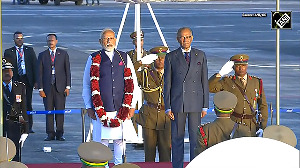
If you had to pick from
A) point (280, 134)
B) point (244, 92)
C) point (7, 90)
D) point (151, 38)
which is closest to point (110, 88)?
point (244, 92)

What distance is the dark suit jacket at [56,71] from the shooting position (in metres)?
17.5

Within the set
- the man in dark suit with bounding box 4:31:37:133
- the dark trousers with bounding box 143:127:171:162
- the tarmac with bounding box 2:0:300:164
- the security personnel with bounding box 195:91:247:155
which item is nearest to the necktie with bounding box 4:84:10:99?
the tarmac with bounding box 2:0:300:164

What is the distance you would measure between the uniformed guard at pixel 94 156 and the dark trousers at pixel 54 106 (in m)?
10.7

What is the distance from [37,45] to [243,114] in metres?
25.0

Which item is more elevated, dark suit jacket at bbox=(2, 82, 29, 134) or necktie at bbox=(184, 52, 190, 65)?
necktie at bbox=(184, 52, 190, 65)

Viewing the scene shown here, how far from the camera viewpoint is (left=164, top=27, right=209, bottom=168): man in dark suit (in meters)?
12.6

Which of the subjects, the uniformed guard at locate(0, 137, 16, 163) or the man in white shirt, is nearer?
the uniformed guard at locate(0, 137, 16, 163)

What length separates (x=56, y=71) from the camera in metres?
17.5

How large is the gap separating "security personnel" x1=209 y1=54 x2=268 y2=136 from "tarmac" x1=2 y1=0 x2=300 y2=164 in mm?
2290

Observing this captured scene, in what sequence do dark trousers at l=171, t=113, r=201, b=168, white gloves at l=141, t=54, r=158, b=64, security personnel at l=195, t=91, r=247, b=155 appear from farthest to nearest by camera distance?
white gloves at l=141, t=54, r=158, b=64
dark trousers at l=171, t=113, r=201, b=168
security personnel at l=195, t=91, r=247, b=155

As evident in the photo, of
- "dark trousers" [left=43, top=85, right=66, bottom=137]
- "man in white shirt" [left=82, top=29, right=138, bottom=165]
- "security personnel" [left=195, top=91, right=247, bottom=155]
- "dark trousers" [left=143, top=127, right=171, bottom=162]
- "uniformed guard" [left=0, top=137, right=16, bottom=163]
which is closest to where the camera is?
"uniformed guard" [left=0, top=137, right=16, bottom=163]

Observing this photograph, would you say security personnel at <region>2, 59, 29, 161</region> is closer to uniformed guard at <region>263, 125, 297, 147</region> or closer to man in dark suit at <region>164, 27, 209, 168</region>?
man in dark suit at <region>164, 27, 209, 168</region>

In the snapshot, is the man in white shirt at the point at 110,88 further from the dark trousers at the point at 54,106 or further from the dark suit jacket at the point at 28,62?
the dark suit jacket at the point at 28,62

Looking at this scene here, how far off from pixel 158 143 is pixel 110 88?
5.93 feet
